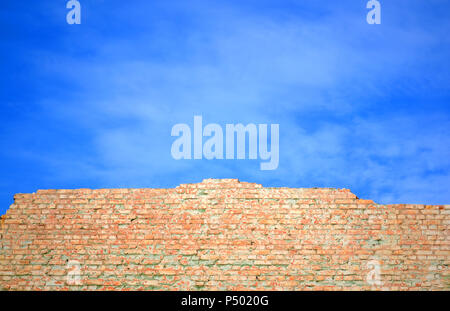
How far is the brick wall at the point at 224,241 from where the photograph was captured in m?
9.71

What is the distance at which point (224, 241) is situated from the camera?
9969mm

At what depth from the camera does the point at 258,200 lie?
10.3 m

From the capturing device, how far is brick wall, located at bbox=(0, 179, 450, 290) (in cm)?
971
